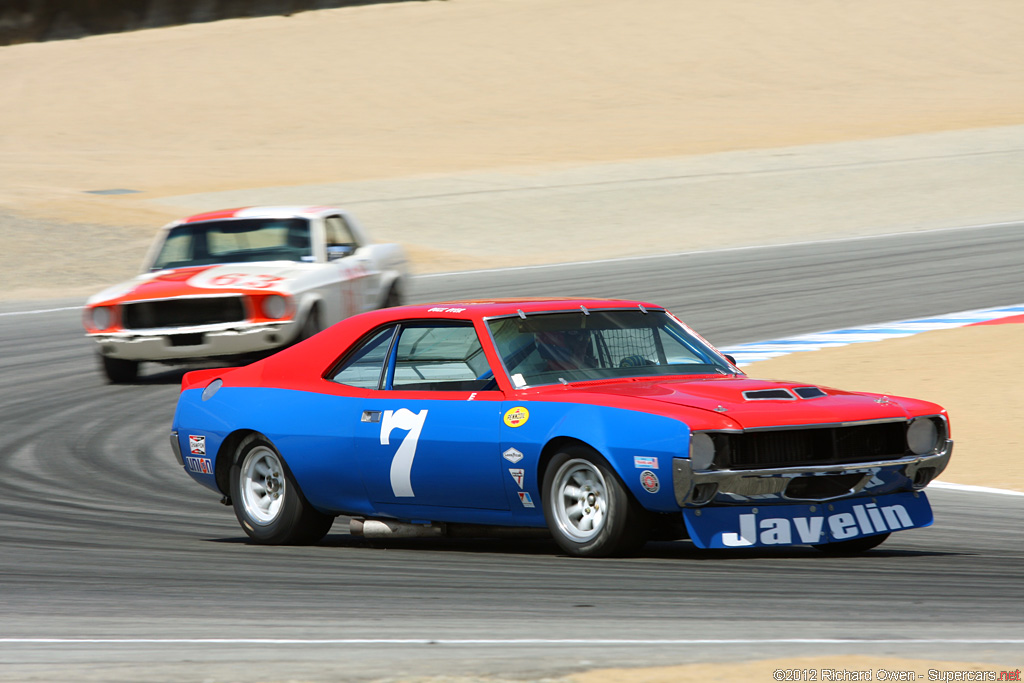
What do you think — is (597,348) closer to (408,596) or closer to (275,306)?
(408,596)

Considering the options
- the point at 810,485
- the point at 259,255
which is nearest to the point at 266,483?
the point at 810,485

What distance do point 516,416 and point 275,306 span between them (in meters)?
7.02

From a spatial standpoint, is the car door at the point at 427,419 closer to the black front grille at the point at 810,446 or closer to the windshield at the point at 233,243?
the black front grille at the point at 810,446

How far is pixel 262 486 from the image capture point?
297 inches

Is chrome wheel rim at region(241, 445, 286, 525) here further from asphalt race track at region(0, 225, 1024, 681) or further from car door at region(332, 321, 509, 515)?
car door at region(332, 321, 509, 515)

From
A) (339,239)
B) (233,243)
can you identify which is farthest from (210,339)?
(339,239)

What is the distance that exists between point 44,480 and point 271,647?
4.88 metres

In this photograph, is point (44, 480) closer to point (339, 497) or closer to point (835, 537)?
point (339, 497)

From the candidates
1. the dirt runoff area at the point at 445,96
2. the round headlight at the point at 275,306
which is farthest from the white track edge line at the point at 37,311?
the round headlight at the point at 275,306

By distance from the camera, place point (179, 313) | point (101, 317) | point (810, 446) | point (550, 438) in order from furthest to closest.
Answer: point (101, 317) < point (179, 313) < point (550, 438) < point (810, 446)

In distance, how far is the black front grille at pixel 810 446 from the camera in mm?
6117

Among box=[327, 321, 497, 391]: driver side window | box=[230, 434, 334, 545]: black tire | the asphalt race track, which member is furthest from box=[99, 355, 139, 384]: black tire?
box=[327, 321, 497, 391]: driver side window

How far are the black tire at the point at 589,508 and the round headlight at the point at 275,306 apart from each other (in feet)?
23.4

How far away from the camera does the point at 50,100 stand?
56.8m
